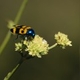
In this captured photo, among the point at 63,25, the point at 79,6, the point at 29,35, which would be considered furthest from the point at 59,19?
the point at 29,35

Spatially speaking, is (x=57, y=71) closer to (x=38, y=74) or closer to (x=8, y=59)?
(x=38, y=74)

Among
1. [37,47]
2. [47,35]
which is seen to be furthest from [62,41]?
[47,35]

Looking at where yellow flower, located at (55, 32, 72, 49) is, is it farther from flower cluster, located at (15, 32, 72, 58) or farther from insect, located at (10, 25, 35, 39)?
insect, located at (10, 25, 35, 39)

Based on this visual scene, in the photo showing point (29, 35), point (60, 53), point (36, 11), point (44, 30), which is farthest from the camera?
point (36, 11)

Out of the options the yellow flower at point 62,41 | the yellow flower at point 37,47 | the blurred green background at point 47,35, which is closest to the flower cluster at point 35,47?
the yellow flower at point 37,47

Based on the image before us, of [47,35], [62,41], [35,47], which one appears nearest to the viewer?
[35,47]

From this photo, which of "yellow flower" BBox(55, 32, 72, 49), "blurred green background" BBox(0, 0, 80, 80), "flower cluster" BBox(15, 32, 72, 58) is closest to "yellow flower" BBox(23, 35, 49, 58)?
"flower cluster" BBox(15, 32, 72, 58)

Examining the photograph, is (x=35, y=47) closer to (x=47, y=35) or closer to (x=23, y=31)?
(x=23, y=31)
